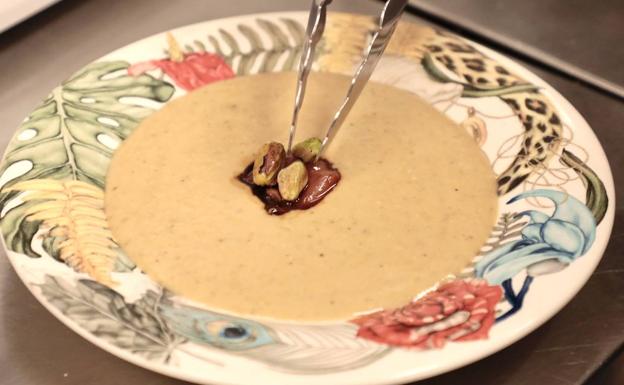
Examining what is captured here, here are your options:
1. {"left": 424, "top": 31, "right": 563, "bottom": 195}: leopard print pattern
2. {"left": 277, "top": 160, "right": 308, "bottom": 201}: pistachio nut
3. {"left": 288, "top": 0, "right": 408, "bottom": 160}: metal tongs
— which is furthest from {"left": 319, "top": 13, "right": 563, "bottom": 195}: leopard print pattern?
{"left": 277, "top": 160, "right": 308, "bottom": 201}: pistachio nut

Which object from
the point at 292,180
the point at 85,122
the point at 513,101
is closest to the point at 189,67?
the point at 85,122

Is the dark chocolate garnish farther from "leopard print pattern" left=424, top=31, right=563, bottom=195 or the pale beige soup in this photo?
"leopard print pattern" left=424, top=31, right=563, bottom=195

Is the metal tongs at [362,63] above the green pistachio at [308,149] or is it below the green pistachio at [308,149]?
above

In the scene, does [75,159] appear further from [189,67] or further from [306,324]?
[306,324]

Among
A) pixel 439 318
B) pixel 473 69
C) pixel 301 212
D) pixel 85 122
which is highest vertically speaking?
pixel 473 69

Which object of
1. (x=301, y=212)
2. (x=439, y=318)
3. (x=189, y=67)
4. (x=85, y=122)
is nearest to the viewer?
(x=439, y=318)

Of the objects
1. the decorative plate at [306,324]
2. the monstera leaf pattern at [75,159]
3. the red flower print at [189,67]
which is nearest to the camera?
the decorative plate at [306,324]

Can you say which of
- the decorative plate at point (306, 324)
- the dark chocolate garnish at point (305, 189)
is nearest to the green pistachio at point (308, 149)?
the dark chocolate garnish at point (305, 189)

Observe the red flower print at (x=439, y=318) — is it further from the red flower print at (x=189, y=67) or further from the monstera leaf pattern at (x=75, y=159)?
the red flower print at (x=189, y=67)
